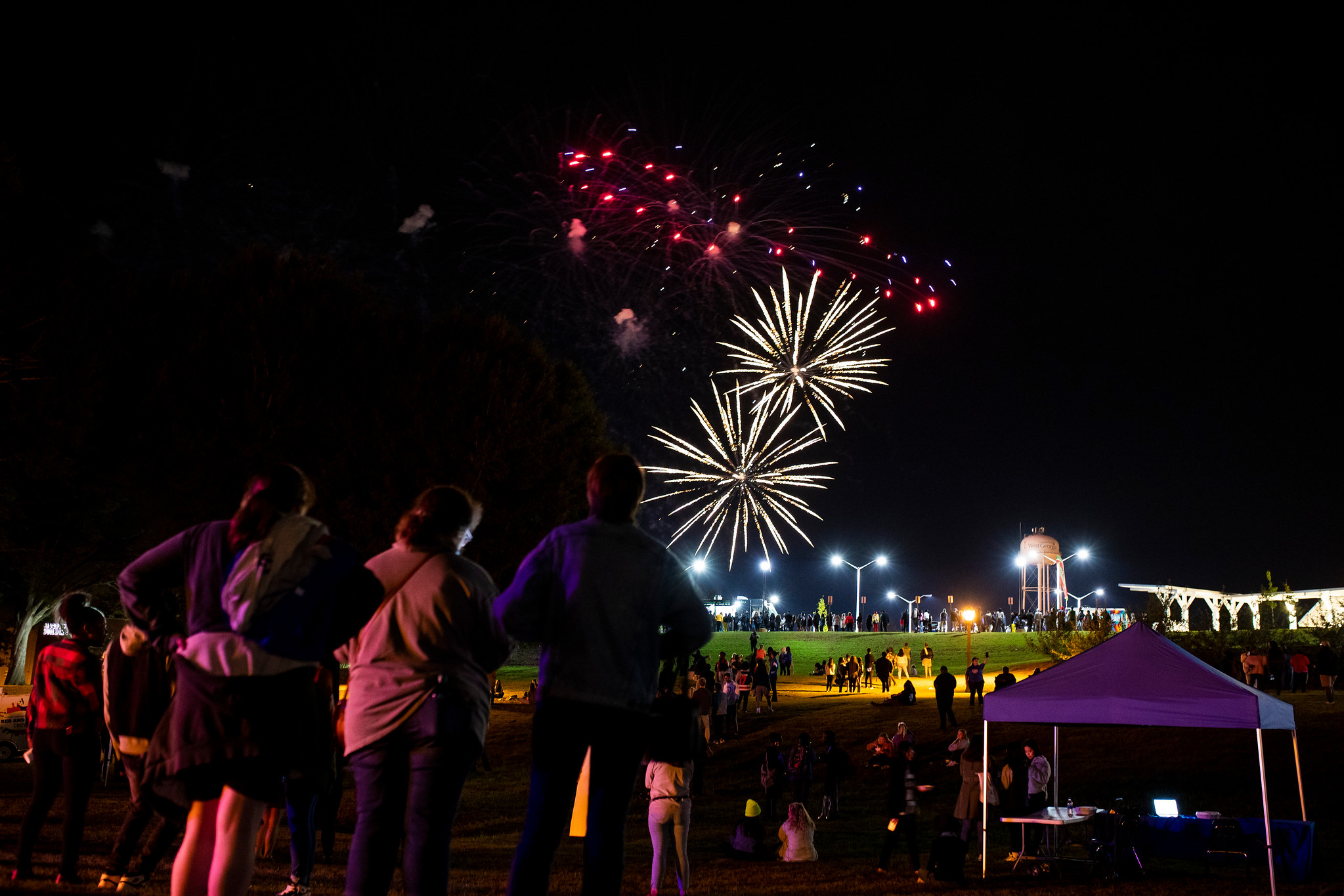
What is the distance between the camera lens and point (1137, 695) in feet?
44.4

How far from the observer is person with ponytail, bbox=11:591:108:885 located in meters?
6.96

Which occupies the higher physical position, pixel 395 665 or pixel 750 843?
pixel 395 665

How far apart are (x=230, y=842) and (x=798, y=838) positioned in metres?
12.6

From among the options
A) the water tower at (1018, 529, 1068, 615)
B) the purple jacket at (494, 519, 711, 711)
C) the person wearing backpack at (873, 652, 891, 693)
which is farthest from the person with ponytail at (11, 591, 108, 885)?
the water tower at (1018, 529, 1068, 615)

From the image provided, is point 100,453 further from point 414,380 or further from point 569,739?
point 569,739

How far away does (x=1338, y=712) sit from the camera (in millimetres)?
28047

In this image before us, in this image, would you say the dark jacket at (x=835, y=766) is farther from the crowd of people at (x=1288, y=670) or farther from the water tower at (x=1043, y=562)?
the water tower at (x=1043, y=562)

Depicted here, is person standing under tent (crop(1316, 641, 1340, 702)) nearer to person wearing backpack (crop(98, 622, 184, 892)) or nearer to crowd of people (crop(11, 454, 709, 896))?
person wearing backpack (crop(98, 622, 184, 892))

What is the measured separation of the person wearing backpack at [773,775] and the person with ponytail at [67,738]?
1502 centimetres

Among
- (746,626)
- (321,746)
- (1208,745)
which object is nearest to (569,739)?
(321,746)

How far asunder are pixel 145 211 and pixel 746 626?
201ft

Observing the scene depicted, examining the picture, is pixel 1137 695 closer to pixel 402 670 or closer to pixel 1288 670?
pixel 402 670

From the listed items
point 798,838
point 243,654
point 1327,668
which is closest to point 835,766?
point 798,838

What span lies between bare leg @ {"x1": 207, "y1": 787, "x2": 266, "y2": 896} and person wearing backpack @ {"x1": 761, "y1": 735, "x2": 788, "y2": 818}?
17568 mm
